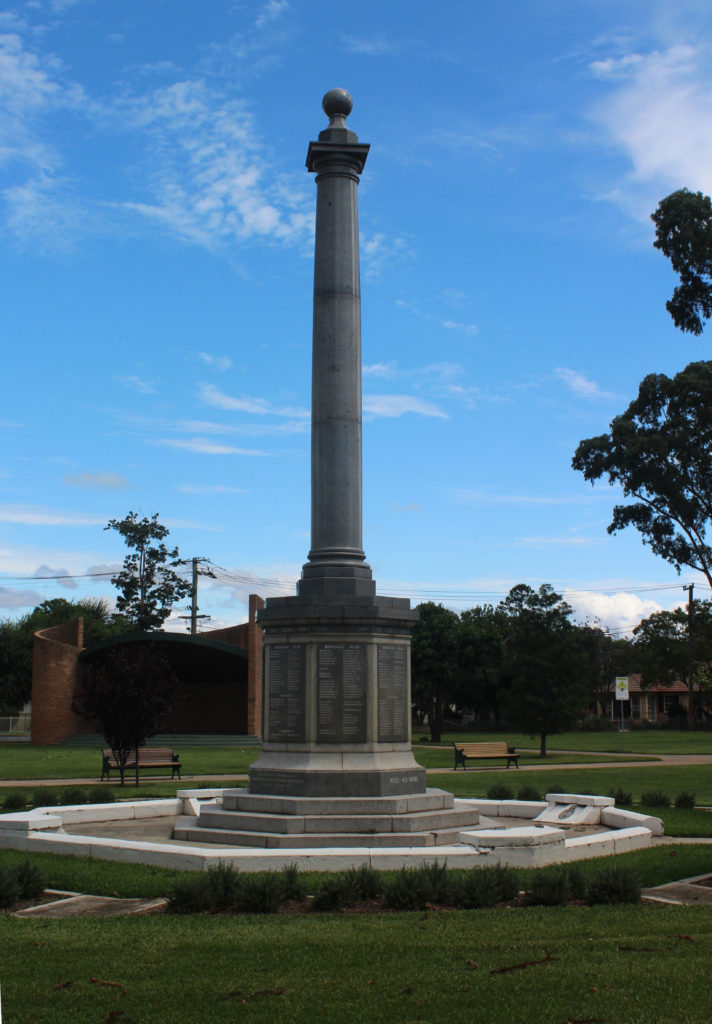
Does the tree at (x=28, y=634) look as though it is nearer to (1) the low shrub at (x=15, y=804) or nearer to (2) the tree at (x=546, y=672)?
(2) the tree at (x=546, y=672)

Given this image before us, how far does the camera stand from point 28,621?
3895 inches

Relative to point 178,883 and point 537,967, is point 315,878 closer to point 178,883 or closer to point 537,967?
point 178,883

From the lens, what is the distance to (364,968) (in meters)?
7.08

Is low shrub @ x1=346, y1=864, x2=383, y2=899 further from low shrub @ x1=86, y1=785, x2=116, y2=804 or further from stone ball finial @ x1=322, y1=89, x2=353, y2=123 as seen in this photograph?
stone ball finial @ x1=322, y1=89, x2=353, y2=123

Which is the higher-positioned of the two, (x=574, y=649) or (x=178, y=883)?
(x=574, y=649)

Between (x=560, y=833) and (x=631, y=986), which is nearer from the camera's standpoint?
(x=631, y=986)

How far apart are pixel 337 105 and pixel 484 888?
1225 cm

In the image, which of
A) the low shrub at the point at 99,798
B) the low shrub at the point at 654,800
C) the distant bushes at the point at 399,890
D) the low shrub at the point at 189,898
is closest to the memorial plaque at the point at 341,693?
the distant bushes at the point at 399,890

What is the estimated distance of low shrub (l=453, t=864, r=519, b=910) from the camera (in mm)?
9562

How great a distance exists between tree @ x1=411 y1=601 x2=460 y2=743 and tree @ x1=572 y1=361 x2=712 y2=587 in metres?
24.8

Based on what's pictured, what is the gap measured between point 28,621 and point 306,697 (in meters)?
90.5

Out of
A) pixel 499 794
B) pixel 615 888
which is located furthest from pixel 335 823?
pixel 499 794

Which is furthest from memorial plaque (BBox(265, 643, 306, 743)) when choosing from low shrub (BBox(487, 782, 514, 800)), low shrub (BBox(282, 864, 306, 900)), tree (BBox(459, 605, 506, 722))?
tree (BBox(459, 605, 506, 722))

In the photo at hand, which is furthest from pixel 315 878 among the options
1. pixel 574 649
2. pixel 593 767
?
pixel 574 649
